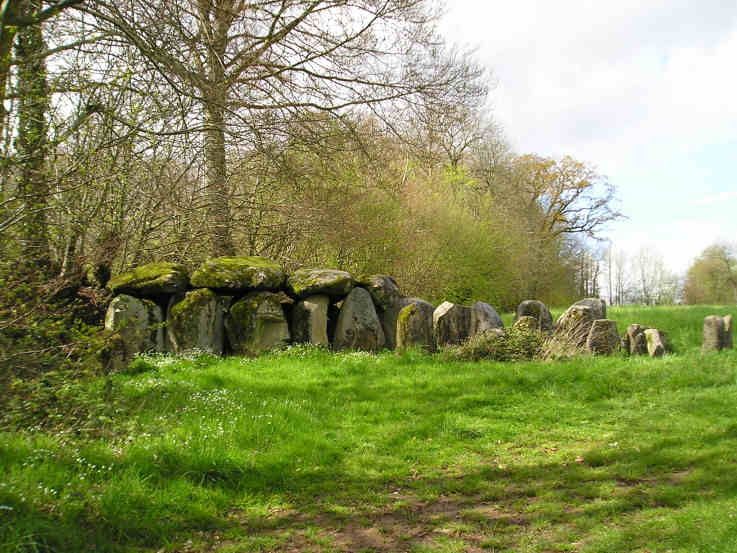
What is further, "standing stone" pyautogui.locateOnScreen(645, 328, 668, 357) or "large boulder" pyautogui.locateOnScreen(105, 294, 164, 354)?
"large boulder" pyautogui.locateOnScreen(105, 294, 164, 354)

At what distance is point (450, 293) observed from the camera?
18516 millimetres

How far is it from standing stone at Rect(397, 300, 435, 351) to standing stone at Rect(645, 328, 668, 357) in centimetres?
371

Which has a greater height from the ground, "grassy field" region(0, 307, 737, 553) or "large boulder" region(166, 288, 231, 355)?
"large boulder" region(166, 288, 231, 355)

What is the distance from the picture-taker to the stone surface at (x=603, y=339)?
30.5ft

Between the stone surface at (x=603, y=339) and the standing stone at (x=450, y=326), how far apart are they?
220 centimetres

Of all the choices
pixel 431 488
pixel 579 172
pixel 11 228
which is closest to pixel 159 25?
pixel 11 228

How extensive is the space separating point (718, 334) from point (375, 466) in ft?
23.5

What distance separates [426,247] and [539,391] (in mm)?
10050

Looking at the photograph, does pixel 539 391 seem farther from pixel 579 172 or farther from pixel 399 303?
pixel 579 172

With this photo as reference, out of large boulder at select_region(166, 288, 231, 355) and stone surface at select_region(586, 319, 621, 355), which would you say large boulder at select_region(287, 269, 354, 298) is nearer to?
large boulder at select_region(166, 288, 231, 355)

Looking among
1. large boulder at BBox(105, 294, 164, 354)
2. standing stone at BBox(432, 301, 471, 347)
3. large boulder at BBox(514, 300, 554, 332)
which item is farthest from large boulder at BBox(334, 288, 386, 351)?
large boulder at BBox(105, 294, 164, 354)

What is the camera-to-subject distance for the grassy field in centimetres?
362

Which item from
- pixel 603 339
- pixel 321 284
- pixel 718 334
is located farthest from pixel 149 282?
pixel 718 334

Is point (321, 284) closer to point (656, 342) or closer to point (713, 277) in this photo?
point (656, 342)
